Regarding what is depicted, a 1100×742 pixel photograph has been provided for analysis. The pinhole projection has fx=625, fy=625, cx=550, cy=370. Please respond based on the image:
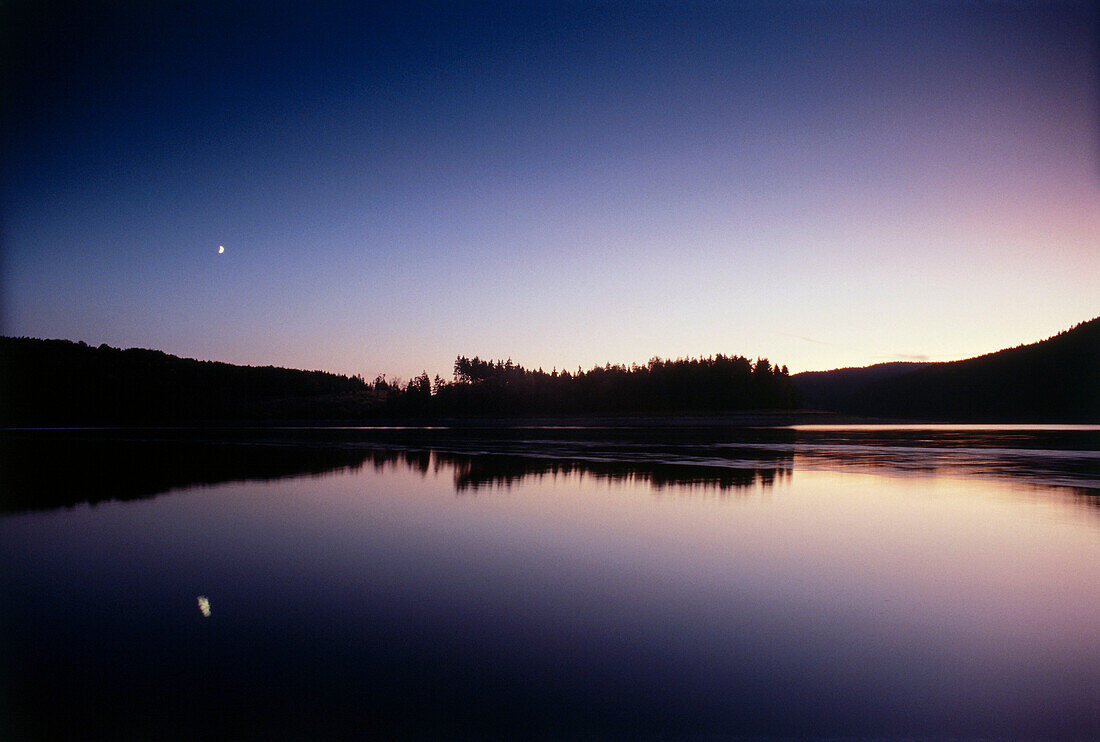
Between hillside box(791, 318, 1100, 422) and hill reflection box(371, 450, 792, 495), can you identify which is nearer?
hill reflection box(371, 450, 792, 495)

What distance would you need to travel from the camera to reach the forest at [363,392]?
95188 millimetres

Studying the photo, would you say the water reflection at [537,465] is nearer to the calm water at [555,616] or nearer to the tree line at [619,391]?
the calm water at [555,616]

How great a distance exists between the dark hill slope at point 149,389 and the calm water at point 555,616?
8488cm

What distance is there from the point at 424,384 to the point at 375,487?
329 feet

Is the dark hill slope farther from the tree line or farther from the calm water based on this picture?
the calm water

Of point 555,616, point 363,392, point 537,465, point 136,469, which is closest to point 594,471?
point 537,465

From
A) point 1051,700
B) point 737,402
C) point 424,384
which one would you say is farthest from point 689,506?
point 424,384

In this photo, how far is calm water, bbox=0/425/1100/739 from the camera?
13.9ft

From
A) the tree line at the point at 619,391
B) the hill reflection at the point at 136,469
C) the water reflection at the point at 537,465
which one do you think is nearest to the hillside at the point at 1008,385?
the tree line at the point at 619,391

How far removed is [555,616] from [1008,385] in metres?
142

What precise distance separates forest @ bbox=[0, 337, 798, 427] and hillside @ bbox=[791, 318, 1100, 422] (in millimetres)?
29462

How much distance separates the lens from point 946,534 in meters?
9.34

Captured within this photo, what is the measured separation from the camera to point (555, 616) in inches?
238

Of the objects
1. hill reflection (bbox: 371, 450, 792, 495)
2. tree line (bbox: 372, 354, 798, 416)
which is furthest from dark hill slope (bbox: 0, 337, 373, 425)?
hill reflection (bbox: 371, 450, 792, 495)
